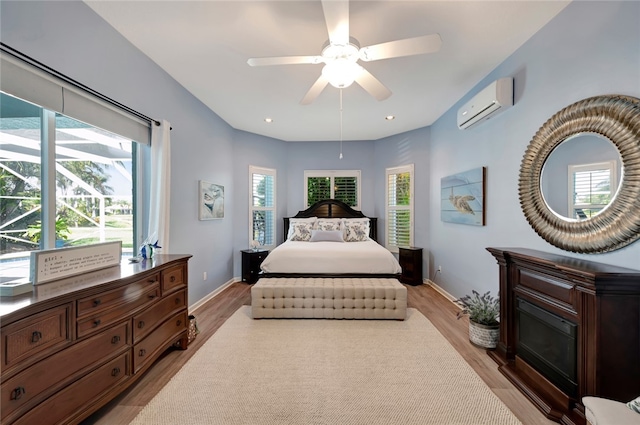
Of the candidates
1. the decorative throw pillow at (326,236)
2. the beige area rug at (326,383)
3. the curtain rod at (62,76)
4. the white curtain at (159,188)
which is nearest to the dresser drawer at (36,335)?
the beige area rug at (326,383)

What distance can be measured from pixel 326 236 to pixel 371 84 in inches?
120

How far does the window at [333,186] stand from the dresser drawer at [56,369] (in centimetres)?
444

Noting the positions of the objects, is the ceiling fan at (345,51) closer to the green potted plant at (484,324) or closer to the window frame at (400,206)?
the green potted plant at (484,324)

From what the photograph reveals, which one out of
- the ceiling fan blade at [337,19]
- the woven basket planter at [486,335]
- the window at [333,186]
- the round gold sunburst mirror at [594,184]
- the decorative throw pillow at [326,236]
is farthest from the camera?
the window at [333,186]

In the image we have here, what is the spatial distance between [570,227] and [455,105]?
2594mm

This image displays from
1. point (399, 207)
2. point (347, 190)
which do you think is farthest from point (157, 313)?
point (399, 207)

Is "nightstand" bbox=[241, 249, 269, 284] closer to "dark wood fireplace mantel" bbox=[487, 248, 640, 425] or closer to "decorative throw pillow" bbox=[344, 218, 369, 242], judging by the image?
"decorative throw pillow" bbox=[344, 218, 369, 242]

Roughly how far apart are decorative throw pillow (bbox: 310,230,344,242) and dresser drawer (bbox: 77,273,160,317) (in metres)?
3.01

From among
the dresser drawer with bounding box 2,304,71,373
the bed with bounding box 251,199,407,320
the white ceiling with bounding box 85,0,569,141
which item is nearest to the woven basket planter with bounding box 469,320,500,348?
the bed with bounding box 251,199,407,320

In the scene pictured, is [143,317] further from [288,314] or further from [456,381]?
[456,381]

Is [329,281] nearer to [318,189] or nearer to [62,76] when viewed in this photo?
[318,189]

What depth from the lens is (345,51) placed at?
1.89 meters

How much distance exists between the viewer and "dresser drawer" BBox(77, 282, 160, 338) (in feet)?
5.10

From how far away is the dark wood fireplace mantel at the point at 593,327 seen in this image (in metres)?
1.49
